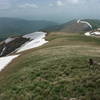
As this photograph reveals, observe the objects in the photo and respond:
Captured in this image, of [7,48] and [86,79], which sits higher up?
[86,79]

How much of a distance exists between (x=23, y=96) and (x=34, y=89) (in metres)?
1.61

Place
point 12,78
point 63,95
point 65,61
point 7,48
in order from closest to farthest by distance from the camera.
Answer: point 63,95, point 12,78, point 65,61, point 7,48

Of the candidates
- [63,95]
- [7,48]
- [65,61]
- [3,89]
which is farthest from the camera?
[7,48]

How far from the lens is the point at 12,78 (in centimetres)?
3133

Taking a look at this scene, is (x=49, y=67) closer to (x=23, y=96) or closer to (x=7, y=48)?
(x=23, y=96)

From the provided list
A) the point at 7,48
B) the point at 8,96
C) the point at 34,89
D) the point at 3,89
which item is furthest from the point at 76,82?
the point at 7,48

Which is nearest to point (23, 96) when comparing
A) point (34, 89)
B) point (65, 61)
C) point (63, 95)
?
point (34, 89)

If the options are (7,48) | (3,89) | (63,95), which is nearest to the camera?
(63,95)

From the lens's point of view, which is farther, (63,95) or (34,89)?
(34,89)

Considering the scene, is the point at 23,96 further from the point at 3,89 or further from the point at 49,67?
the point at 49,67

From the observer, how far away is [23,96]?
24328mm

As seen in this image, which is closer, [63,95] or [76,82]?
[63,95]

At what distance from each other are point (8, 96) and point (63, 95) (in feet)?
19.1

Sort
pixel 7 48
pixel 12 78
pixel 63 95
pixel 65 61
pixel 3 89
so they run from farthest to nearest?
pixel 7 48, pixel 65 61, pixel 12 78, pixel 3 89, pixel 63 95
